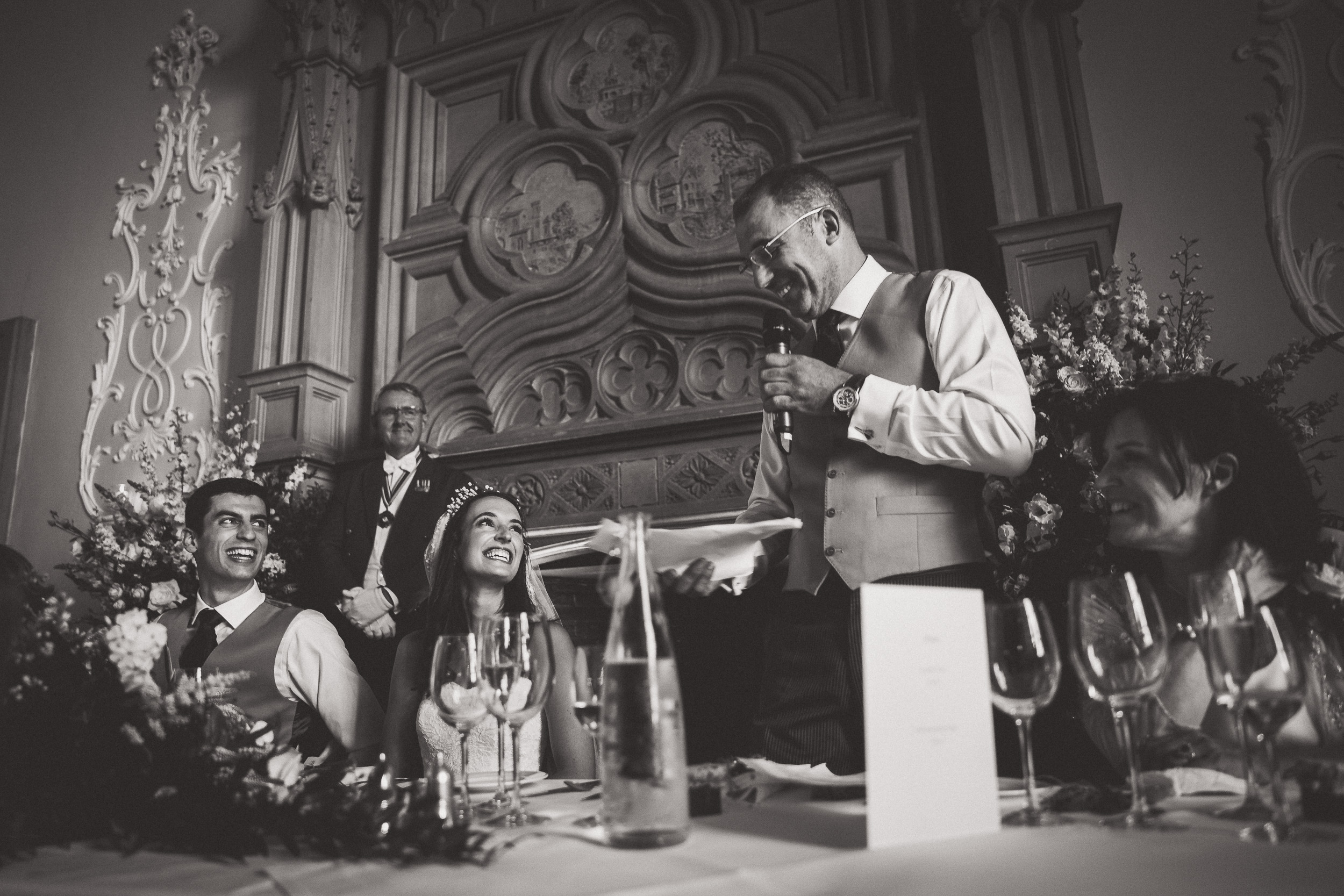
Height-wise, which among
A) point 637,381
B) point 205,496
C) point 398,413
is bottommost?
point 205,496

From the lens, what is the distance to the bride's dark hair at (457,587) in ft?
8.54

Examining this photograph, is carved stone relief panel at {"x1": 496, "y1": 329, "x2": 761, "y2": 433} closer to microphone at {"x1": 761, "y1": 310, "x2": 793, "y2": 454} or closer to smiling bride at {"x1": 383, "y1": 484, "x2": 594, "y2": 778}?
smiling bride at {"x1": 383, "y1": 484, "x2": 594, "y2": 778}

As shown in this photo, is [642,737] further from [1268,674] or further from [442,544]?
[442,544]

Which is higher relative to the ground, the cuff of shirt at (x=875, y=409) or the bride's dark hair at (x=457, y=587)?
the cuff of shirt at (x=875, y=409)

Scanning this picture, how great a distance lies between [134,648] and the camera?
3.65ft

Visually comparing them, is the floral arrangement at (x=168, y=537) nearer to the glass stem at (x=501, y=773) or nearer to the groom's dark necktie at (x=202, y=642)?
the groom's dark necktie at (x=202, y=642)

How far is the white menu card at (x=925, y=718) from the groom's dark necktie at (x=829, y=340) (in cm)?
111

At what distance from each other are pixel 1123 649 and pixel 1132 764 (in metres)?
0.11

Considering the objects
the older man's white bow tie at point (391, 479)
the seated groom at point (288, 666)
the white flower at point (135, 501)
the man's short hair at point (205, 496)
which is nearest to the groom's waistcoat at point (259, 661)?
the seated groom at point (288, 666)

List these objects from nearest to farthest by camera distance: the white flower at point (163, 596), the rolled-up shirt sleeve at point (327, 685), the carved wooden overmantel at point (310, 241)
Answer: the rolled-up shirt sleeve at point (327, 685) < the white flower at point (163, 596) < the carved wooden overmantel at point (310, 241)

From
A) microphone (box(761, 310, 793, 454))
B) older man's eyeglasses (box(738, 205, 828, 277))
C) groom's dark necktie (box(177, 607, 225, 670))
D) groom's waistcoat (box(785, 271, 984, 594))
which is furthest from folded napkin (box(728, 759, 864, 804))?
groom's dark necktie (box(177, 607, 225, 670))

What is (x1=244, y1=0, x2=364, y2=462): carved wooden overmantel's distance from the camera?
426cm

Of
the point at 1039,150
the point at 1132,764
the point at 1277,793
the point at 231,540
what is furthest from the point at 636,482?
the point at 1277,793

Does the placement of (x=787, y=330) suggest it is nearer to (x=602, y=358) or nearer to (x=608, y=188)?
(x=602, y=358)
